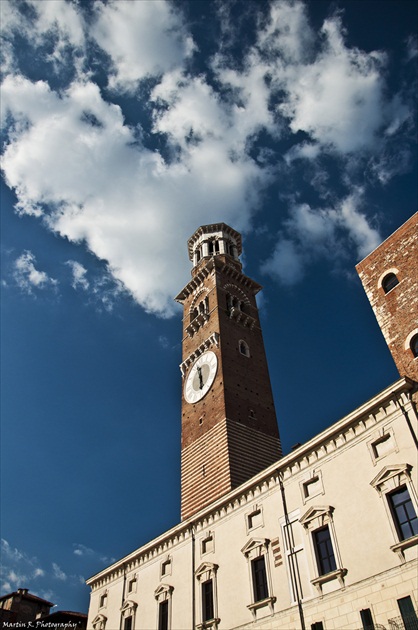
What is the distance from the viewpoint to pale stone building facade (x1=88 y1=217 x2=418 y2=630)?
15.4 meters

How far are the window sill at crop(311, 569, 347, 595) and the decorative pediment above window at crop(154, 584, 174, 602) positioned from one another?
28.8 ft

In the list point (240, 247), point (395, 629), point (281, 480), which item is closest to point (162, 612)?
point (281, 480)

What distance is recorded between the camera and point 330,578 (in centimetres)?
1645

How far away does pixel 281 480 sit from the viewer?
20.3 metres

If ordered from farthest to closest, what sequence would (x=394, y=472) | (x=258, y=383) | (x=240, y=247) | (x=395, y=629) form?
(x=240, y=247) < (x=258, y=383) < (x=394, y=472) < (x=395, y=629)

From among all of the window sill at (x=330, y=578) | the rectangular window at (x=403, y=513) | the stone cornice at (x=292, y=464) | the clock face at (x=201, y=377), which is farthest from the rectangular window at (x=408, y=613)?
the clock face at (x=201, y=377)

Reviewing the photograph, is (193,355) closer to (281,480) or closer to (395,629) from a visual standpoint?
(281,480)

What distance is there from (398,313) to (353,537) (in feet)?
29.7

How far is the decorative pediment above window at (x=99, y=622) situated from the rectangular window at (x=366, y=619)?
54.7 feet

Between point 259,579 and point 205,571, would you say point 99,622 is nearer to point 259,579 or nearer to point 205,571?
point 205,571

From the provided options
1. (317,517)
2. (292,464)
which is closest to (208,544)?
(292,464)

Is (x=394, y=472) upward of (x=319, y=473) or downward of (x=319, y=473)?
downward

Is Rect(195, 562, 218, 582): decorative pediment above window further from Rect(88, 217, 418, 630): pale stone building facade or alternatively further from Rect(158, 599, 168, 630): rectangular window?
Rect(158, 599, 168, 630): rectangular window

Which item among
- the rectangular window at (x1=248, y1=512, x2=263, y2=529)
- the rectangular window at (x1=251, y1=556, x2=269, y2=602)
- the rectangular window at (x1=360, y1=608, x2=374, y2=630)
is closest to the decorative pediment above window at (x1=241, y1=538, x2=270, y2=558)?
the rectangular window at (x1=251, y1=556, x2=269, y2=602)
